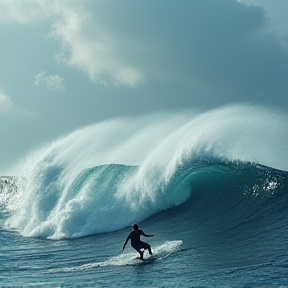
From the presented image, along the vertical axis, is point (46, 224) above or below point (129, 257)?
above

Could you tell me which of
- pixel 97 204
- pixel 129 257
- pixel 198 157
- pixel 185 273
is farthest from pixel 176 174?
pixel 185 273

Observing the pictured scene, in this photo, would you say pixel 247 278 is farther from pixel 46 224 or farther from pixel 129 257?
pixel 46 224

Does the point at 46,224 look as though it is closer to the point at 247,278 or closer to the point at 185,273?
the point at 185,273

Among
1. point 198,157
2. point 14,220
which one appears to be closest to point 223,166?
point 198,157

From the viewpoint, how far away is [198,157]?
1838 cm

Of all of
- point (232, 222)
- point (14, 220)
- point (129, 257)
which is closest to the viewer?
point (129, 257)

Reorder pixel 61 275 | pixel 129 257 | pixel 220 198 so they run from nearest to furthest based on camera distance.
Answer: pixel 61 275
pixel 129 257
pixel 220 198

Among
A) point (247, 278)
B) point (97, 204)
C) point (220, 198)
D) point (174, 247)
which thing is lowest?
point (247, 278)

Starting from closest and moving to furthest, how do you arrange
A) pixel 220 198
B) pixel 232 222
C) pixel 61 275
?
pixel 61 275 → pixel 232 222 → pixel 220 198

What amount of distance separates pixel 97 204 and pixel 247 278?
9.09 meters

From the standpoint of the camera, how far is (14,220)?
65.2ft

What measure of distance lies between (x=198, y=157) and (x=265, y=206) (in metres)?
4.38

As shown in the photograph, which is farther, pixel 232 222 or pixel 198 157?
pixel 198 157

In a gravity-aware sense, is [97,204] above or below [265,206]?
above
